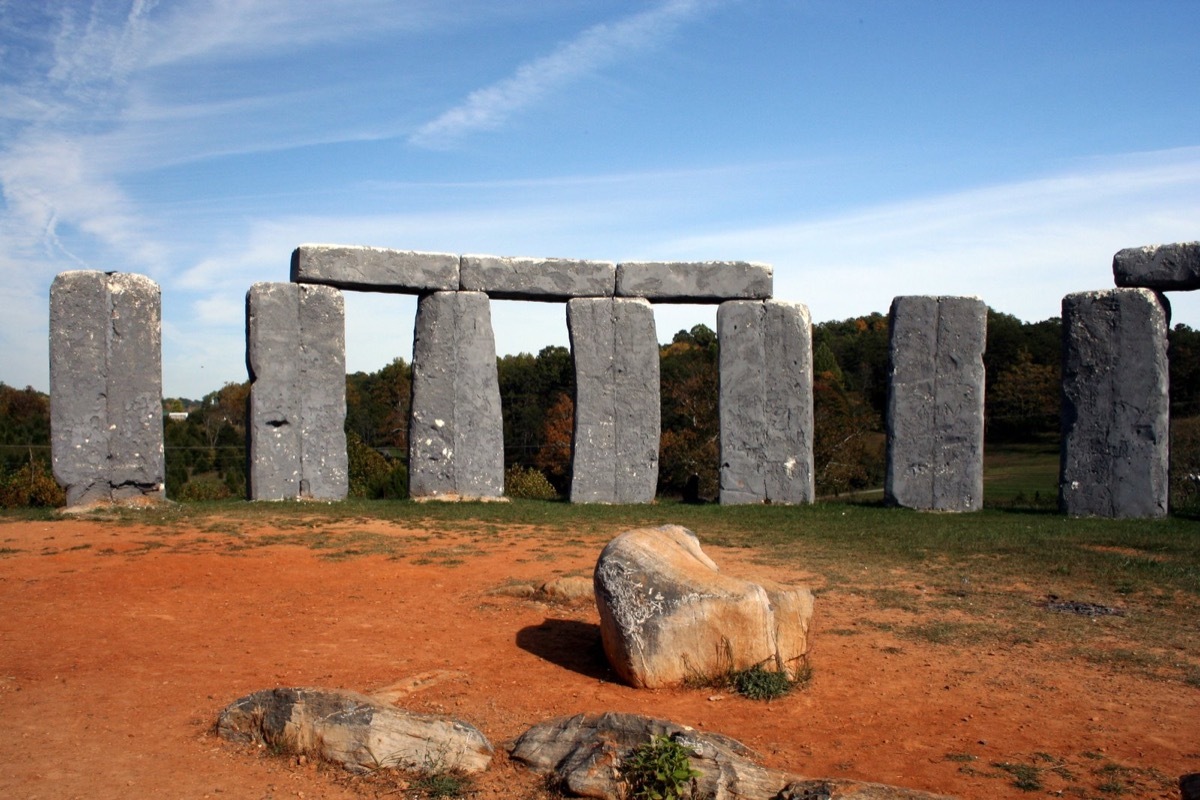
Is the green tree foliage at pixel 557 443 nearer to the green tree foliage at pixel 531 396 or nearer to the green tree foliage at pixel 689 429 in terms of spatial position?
the green tree foliage at pixel 531 396

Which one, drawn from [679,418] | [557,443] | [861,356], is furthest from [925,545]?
[861,356]

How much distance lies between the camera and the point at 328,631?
6496 millimetres

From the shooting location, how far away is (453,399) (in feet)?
43.1

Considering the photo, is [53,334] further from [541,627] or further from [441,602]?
[541,627]

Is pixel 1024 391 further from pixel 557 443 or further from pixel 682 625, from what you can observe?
pixel 682 625

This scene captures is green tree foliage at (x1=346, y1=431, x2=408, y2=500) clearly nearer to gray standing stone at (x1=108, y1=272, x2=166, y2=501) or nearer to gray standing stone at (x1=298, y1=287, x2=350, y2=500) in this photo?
gray standing stone at (x1=298, y1=287, x2=350, y2=500)

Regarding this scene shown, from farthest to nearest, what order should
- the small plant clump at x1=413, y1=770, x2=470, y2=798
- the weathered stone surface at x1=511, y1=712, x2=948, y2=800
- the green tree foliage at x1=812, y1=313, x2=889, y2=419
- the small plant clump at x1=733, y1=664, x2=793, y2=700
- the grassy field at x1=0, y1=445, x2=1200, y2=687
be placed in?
the green tree foliage at x1=812, y1=313, x2=889, y2=419 < the grassy field at x1=0, y1=445, x2=1200, y2=687 < the small plant clump at x1=733, y1=664, x2=793, y2=700 < the small plant clump at x1=413, y1=770, x2=470, y2=798 < the weathered stone surface at x1=511, y1=712, x2=948, y2=800

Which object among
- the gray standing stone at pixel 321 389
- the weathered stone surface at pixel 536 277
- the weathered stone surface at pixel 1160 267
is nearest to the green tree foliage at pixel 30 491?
the gray standing stone at pixel 321 389

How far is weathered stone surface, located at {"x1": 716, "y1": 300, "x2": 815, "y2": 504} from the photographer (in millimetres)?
13312

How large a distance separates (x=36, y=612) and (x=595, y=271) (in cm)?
807

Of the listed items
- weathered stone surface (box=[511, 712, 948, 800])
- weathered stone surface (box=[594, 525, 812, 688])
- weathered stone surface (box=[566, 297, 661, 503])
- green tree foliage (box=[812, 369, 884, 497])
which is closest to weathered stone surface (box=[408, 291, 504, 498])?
weathered stone surface (box=[566, 297, 661, 503])

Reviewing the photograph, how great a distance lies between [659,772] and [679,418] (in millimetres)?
19709

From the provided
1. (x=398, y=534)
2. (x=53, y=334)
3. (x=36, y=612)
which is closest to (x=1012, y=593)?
(x=398, y=534)

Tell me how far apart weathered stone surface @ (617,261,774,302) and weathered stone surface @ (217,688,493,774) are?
30.6ft
